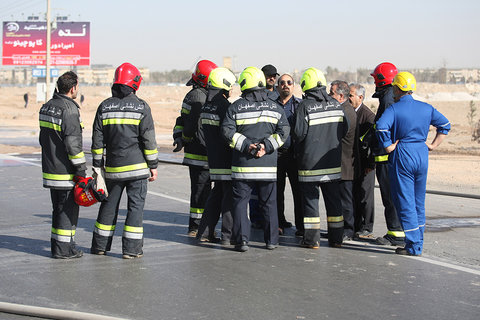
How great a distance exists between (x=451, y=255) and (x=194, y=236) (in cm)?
314

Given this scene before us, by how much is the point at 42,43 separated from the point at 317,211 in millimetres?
59148

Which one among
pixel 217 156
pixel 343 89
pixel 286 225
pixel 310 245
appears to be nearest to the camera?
pixel 310 245

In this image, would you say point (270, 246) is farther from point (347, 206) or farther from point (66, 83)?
point (66, 83)

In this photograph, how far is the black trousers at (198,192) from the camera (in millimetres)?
9352

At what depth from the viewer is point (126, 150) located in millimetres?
7949

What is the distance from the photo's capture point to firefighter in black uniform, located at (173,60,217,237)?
30.4ft

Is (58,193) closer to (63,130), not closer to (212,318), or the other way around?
(63,130)

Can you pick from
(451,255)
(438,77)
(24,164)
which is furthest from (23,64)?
(438,77)

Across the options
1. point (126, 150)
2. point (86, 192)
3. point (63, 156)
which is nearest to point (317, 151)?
point (126, 150)

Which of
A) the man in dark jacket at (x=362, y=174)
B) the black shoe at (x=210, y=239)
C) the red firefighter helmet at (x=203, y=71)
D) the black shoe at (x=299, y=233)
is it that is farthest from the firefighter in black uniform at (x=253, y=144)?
the man in dark jacket at (x=362, y=174)

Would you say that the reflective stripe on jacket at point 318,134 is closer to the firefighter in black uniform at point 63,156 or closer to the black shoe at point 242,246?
the black shoe at point 242,246

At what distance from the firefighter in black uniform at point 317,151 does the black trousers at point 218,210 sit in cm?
88

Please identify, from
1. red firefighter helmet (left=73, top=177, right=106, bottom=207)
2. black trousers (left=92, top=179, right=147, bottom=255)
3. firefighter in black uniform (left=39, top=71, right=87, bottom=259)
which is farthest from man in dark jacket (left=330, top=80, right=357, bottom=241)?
firefighter in black uniform (left=39, top=71, right=87, bottom=259)

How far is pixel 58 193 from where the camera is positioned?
26.1ft
